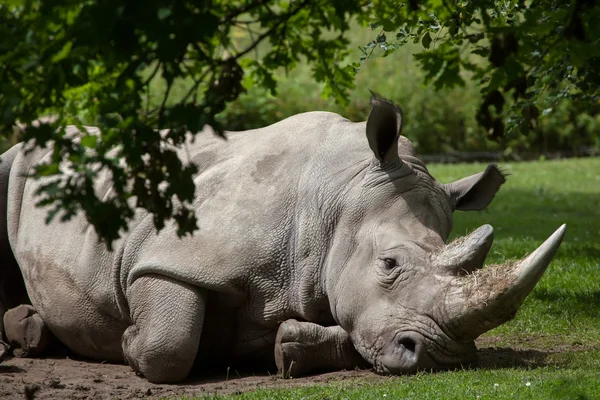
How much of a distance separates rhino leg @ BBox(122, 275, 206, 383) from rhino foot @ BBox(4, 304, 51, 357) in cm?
118

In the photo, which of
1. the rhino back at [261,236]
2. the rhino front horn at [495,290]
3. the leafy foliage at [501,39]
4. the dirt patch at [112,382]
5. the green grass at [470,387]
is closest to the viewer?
the leafy foliage at [501,39]

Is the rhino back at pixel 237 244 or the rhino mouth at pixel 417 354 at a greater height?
the rhino back at pixel 237 244

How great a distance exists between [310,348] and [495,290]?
123 cm

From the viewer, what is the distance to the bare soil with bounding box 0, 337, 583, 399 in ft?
19.7

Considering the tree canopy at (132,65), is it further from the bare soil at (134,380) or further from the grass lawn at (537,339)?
the bare soil at (134,380)

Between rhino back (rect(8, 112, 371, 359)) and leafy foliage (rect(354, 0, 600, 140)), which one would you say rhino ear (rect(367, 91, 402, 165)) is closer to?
rhino back (rect(8, 112, 371, 359))

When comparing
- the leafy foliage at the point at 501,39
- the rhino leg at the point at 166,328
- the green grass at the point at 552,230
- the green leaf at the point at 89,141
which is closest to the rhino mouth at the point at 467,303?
the leafy foliage at the point at 501,39

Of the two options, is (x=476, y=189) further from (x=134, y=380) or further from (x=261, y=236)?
(x=134, y=380)

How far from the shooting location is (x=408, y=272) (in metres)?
5.98

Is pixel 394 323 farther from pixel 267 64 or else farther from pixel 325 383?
pixel 267 64

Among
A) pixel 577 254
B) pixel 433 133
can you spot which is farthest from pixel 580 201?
pixel 433 133

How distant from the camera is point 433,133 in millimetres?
22641

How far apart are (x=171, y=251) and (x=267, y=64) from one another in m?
2.22

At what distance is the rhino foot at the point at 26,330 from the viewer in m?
7.34
